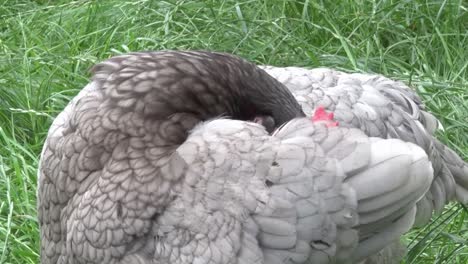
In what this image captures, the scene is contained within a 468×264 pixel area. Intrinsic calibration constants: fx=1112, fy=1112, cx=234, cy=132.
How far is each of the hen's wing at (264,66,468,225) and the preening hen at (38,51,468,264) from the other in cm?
27

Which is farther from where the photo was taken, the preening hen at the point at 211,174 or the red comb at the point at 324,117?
the red comb at the point at 324,117

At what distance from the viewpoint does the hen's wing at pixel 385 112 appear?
3.05m

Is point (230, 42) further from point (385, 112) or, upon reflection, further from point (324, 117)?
point (324, 117)

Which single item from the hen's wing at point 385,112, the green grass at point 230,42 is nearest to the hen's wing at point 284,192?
the hen's wing at point 385,112

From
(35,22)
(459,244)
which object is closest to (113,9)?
(35,22)

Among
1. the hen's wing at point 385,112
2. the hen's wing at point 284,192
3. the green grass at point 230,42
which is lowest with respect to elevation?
the green grass at point 230,42

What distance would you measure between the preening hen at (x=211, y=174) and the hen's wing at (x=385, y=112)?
0.27 m

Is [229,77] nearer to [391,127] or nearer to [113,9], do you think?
[391,127]

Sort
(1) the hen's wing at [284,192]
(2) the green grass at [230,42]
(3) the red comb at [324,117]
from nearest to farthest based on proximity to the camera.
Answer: (1) the hen's wing at [284,192], (3) the red comb at [324,117], (2) the green grass at [230,42]

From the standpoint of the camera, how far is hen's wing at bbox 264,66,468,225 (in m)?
3.05

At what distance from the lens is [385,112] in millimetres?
3145

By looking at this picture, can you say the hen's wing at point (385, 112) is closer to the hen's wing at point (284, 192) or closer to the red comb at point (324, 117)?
the red comb at point (324, 117)

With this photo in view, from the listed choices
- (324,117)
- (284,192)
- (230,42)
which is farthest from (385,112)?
(230,42)

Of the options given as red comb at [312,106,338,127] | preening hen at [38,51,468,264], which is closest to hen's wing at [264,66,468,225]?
red comb at [312,106,338,127]
